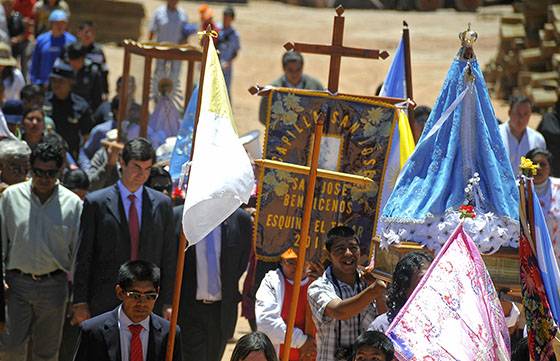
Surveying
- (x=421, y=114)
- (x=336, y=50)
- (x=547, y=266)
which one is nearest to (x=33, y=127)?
(x=421, y=114)

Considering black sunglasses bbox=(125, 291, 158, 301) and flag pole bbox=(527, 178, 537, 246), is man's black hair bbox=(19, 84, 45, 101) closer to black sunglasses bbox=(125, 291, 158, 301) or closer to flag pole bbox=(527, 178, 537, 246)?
black sunglasses bbox=(125, 291, 158, 301)

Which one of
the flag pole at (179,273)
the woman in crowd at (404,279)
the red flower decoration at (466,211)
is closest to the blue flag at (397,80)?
the flag pole at (179,273)

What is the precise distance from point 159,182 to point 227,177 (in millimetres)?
2926

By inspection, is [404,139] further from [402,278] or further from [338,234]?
[402,278]

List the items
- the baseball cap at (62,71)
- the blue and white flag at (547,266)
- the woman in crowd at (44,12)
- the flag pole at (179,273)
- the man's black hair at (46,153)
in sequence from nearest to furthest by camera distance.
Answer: the blue and white flag at (547,266) < the flag pole at (179,273) < the man's black hair at (46,153) < the baseball cap at (62,71) < the woman in crowd at (44,12)

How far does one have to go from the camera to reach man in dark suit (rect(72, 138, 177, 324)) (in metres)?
9.77

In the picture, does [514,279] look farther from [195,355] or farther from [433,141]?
[195,355]

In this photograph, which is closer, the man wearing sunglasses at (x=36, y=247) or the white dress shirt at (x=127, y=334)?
the white dress shirt at (x=127, y=334)

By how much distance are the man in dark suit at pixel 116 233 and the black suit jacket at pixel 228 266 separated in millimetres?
300

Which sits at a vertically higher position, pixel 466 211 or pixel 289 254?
pixel 466 211

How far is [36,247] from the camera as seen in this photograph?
10.1m

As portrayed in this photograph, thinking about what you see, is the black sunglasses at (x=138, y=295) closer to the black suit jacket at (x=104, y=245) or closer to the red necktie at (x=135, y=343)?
the red necktie at (x=135, y=343)

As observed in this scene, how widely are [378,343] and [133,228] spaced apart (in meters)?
3.27

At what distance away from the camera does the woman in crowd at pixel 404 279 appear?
765 cm
